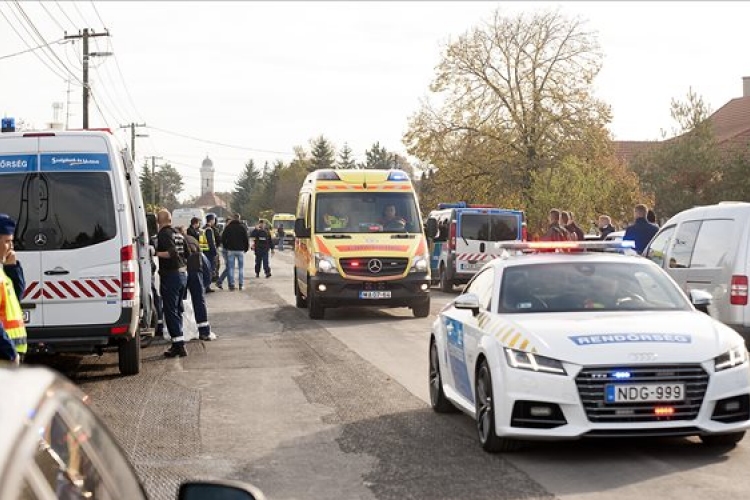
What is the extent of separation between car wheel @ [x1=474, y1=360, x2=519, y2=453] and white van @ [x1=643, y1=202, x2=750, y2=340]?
217 inches

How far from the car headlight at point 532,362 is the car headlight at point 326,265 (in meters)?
11.9

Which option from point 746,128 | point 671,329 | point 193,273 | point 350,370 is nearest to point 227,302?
point 193,273

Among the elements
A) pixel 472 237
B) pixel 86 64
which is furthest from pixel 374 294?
pixel 86 64

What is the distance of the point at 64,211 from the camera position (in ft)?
38.4

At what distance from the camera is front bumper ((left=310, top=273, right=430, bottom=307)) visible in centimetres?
1948

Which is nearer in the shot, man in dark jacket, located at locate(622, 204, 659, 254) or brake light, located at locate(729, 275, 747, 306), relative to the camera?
brake light, located at locate(729, 275, 747, 306)

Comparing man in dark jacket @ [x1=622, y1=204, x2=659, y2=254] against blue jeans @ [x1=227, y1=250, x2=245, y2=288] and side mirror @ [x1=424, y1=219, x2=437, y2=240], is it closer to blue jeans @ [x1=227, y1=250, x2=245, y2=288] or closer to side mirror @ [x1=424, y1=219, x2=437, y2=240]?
side mirror @ [x1=424, y1=219, x2=437, y2=240]

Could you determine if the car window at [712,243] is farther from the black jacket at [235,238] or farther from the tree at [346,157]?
the tree at [346,157]

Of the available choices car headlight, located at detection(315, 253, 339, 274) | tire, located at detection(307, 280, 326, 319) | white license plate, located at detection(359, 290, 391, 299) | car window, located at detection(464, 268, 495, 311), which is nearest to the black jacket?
tire, located at detection(307, 280, 326, 319)

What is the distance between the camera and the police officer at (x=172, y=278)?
14.1 metres

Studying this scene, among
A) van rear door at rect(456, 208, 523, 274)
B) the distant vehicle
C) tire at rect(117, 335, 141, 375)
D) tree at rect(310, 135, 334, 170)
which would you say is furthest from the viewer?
tree at rect(310, 135, 334, 170)

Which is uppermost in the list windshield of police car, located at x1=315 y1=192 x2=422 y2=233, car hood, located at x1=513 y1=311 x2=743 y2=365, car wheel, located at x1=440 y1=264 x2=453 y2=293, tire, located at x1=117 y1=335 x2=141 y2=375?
windshield of police car, located at x1=315 y1=192 x2=422 y2=233

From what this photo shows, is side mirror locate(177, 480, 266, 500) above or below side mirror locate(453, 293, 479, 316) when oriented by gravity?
above

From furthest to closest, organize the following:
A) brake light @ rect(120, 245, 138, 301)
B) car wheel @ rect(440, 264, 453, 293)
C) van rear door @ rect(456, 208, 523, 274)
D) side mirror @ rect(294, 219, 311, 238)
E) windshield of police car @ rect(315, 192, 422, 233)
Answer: car wheel @ rect(440, 264, 453, 293), van rear door @ rect(456, 208, 523, 274), side mirror @ rect(294, 219, 311, 238), windshield of police car @ rect(315, 192, 422, 233), brake light @ rect(120, 245, 138, 301)
